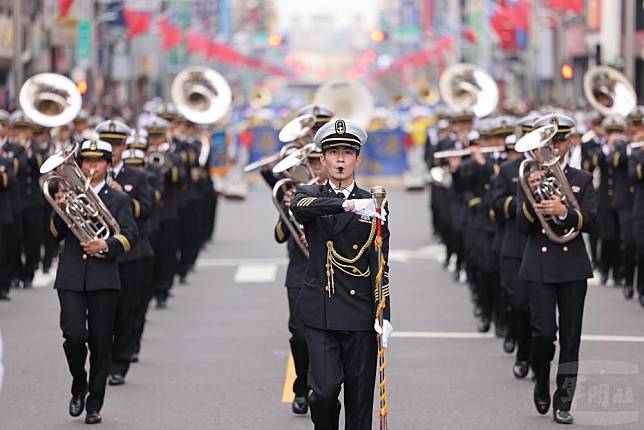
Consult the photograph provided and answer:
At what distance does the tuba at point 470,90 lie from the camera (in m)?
22.8

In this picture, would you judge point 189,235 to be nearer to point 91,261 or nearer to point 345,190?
point 91,261

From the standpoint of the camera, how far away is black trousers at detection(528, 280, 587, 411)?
10.7 metres

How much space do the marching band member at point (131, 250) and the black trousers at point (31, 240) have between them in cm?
673

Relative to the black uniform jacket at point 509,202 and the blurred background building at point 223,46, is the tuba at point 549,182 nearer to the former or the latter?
the black uniform jacket at point 509,202

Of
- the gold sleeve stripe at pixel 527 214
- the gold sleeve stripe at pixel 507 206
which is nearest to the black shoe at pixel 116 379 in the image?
the gold sleeve stripe at pixel 507 206

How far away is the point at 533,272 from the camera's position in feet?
35.6

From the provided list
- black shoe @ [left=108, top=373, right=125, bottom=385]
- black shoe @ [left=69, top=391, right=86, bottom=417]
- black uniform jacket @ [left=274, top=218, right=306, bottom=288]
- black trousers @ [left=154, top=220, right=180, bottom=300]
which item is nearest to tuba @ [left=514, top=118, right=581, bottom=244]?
black uniform jacket @ [left=274, top=218, right=306, bottom=288]

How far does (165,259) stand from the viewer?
17547 mm

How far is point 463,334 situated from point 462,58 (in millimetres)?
94057

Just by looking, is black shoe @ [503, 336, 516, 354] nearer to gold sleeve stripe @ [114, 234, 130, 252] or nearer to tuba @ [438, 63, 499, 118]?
gold sleeve stripe @ [114, 234, 130, 252]

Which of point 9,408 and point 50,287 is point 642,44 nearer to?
point 50,287

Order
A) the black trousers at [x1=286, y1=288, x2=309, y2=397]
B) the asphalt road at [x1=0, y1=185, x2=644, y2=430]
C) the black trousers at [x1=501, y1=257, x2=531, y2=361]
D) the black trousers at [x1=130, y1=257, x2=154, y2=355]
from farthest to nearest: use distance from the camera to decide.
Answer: the black trousers at [x1=130, y1=257, x2=154, y2=355] → the black trousers at [x1=501, y1=257, x2=531, y2=361] → the black trousers at [x1=286, y1=288, x2=309, y2=397] → the asphalt road at [x1=0, y1=185, x2=644, y2=430]

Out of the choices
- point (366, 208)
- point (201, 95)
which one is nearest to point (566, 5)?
point (201, 95)

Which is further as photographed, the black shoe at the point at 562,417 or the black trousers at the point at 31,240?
the black trousers at the point at 31,240
